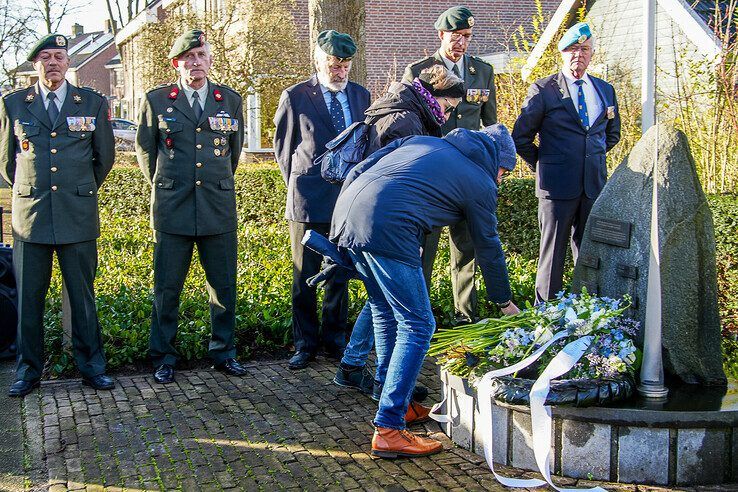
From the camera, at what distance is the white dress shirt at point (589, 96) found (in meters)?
6.69

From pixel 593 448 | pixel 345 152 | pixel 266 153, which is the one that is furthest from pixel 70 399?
pixel 266 153

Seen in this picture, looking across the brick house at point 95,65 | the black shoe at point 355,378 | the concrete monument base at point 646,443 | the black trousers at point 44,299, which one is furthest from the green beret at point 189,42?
the brick house at point 95,65

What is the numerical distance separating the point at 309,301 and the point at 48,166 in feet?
6.76

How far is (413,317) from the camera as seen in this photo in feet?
14.9

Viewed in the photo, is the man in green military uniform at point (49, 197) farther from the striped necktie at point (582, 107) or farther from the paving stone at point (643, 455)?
the striped necktie at point (582, 107)

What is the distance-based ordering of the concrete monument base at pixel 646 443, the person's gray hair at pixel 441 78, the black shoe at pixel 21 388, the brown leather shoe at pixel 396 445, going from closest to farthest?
the concrete monument base at pixel 646 443 < the brown leather shoe at pixel 396 445 < the person's gray hair at pixel 441 78 < the black shoe at pixel 21 388

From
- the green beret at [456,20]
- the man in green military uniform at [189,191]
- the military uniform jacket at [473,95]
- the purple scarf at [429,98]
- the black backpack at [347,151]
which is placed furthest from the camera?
the military uniform jacket at [473,95]

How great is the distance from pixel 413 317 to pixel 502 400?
0.63 meters

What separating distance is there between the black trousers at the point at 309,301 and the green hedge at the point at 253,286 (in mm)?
448

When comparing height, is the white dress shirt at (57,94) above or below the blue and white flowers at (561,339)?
above

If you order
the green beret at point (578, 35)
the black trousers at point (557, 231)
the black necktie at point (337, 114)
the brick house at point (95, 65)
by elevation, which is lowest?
the black trousers at point (557, 231)

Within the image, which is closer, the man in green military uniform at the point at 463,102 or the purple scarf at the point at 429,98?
the purple scarf at the point at 429,98

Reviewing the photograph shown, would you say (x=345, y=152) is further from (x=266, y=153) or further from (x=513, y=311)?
(x=266, y=153)

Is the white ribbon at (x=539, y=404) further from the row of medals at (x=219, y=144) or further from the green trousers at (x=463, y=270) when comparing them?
the row of medals at (x=219, y=144)
